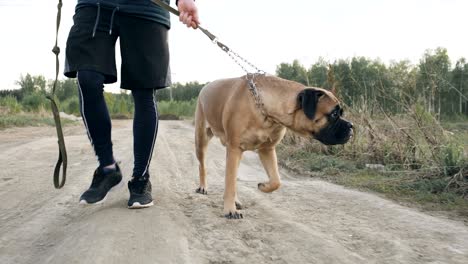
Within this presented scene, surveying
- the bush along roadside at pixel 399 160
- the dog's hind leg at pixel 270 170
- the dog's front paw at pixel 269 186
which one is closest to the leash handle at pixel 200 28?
the dog's hind leg at pixel 270 170

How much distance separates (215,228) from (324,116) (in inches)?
47.4

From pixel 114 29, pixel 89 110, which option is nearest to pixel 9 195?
pixel 89 110

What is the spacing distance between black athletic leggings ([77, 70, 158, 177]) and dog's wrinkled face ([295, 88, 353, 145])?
119 cm

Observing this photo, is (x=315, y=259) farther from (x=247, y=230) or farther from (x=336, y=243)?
(x=247, y=230)

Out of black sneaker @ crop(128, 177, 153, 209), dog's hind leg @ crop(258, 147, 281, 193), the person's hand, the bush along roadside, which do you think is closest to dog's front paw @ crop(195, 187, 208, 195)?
dog's hind leg @ crop(258, 147, 281, 193)

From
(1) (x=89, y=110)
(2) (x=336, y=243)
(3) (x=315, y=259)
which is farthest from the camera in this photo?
(1) (x=89, y=110)

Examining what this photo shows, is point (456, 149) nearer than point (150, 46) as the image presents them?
No

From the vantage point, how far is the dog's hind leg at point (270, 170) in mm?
3775

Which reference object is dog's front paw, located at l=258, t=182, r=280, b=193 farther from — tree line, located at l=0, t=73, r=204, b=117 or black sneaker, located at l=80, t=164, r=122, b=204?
tree line, located at l=0, t=73, r=204, b=117

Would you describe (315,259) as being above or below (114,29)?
below

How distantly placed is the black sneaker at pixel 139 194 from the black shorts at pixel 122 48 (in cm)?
73

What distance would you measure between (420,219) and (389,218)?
0.23 meters

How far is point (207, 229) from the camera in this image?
2875 millimetres

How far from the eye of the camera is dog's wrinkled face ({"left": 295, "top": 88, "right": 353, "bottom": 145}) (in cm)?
332
